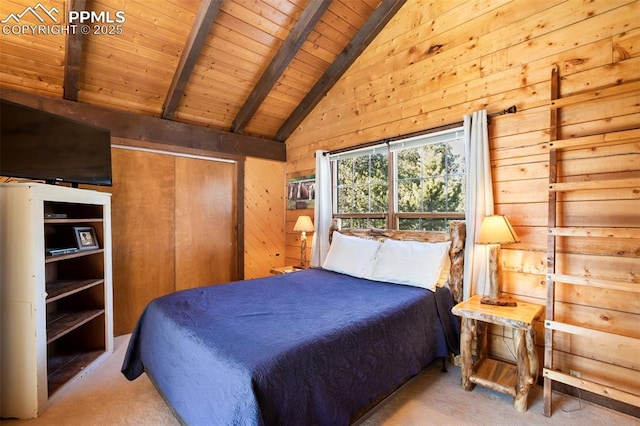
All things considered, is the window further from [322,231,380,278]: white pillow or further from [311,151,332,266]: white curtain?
[322,231,380,278]: white pillow

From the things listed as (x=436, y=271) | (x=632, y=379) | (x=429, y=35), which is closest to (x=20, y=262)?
(x=436, y=271)

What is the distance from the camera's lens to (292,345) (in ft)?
4.82

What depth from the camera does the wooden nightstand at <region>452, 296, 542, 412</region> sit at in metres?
1.97

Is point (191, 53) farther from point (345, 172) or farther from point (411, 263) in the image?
point (411, 263)

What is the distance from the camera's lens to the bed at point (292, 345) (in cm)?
133

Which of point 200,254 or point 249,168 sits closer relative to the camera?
point 200,254

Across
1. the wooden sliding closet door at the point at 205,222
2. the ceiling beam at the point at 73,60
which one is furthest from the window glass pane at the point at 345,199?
the ceiling beam at the point at 73,60

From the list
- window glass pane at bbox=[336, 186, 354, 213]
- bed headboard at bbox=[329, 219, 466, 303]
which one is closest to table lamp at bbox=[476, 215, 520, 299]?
bed headboard at bbox=[329, 219, 466, 303]

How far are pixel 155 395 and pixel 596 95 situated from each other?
3.52m

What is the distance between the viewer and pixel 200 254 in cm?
382

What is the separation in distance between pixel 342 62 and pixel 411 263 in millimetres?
2488

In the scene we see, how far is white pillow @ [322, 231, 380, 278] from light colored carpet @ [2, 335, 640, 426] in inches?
41.3

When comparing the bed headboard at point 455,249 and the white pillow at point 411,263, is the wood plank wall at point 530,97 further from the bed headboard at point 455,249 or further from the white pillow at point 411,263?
the white pillow at point 411,263

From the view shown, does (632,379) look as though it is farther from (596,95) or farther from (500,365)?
(596,95)
